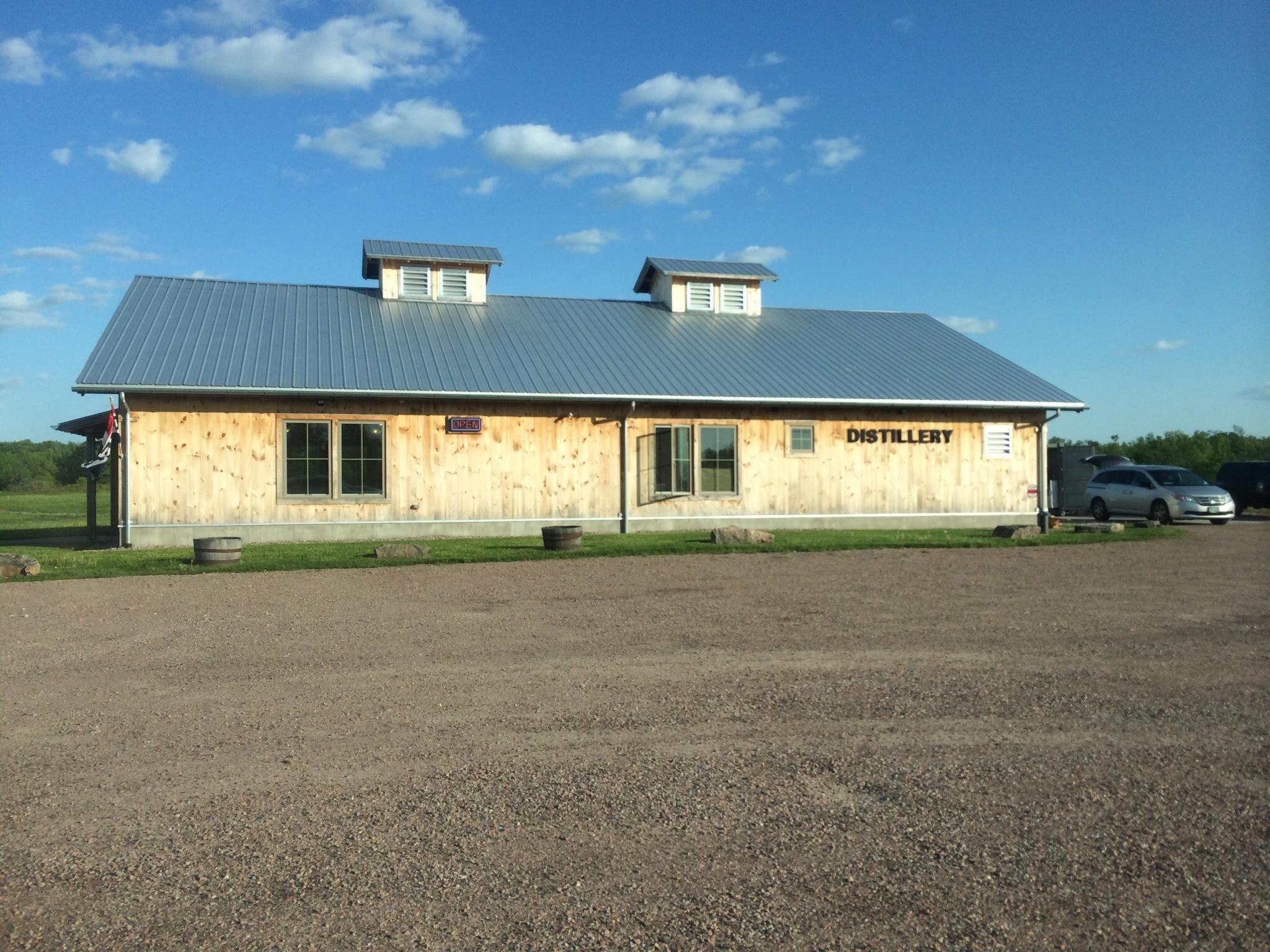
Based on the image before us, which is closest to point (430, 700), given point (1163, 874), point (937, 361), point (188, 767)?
point (188, 767)

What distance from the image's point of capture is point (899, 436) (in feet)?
72.1

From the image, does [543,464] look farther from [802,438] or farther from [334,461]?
[802,438]

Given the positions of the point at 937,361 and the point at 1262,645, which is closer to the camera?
the point at 1262,645

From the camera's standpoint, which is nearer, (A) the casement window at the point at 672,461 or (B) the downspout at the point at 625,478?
(B) the downspout at the point at 625,478

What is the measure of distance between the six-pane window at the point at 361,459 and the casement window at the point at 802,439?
8.19 metres

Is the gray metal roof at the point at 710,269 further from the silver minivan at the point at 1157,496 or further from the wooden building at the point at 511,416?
the silver minivan at the point at 1157,496

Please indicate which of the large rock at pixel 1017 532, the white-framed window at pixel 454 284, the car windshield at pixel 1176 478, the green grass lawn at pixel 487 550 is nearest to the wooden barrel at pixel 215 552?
the green grass lawn at pixel 487 550

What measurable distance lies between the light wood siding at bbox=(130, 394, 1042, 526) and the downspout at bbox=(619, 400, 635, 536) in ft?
0.36

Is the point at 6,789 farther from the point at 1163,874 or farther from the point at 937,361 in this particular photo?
the point at 937,361

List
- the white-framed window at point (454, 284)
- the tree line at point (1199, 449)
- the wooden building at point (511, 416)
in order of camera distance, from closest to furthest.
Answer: the wooden building at point (511, 416)
the white-framed window at point (454, 284)
the tree line at point (1199, 449)

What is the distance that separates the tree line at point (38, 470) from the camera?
55.8 metres

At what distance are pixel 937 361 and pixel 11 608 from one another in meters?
19.5

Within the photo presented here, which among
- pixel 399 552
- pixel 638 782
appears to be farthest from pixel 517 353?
pixel 638 782

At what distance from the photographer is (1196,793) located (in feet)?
15.8
